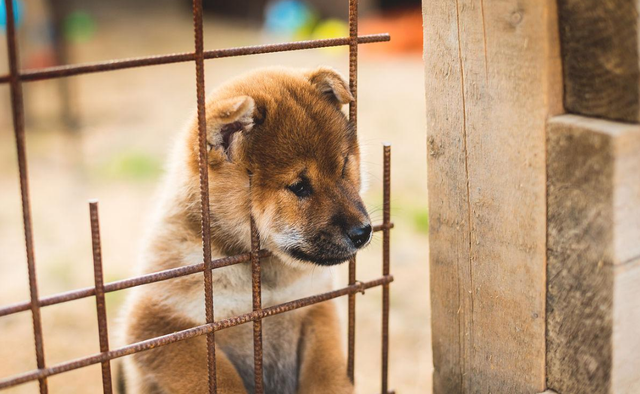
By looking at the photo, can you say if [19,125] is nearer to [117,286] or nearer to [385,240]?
[117,286]

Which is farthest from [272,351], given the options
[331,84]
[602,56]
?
[602,56]

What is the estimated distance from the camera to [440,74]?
2.41 m

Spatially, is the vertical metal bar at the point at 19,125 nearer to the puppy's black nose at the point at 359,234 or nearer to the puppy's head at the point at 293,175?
the puppy's head at the point at 293,175

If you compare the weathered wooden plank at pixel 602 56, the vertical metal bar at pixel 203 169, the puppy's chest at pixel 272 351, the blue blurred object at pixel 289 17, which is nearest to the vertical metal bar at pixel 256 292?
the vertical metal bar at pixel 203 169

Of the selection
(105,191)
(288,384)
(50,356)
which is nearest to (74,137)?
(105,191)

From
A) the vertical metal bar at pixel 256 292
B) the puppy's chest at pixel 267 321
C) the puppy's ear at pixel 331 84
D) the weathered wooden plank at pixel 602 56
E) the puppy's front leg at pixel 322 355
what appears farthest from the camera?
the puppy's front leg at pixel 322 355

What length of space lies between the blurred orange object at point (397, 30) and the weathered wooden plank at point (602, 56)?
8264 millimetres

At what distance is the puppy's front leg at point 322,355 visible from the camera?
9.82 feet

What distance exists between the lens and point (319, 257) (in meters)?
2.71

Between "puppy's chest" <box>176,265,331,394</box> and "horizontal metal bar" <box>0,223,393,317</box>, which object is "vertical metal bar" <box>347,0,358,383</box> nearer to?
"puppy's chest" <box>176,265,331,394</box>

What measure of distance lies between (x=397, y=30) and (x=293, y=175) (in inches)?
330

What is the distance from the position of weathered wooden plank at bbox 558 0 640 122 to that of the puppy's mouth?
3.08ft

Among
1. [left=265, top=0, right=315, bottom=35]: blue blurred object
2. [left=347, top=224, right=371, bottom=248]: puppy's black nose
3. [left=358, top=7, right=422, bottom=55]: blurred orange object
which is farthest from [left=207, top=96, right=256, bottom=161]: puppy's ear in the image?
[left=265, top=0, right=315, bottom=35]: blue blurred object

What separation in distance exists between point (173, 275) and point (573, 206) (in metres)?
1.11
